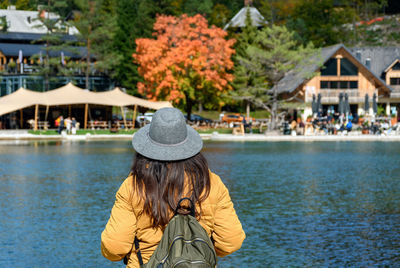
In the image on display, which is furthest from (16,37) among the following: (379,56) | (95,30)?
(379,56)

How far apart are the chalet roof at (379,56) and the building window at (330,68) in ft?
22.7

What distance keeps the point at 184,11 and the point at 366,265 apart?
85.0 meters

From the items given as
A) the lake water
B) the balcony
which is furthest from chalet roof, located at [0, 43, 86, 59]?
the lake water

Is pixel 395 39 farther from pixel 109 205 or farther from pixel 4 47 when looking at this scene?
pixel 109 205

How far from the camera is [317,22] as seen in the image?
9262 centimetres

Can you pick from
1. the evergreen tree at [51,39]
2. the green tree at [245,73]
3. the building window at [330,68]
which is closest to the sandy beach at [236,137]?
the green tree at [245,73]

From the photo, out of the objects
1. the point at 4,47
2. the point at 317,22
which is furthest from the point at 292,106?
the point at 4,47

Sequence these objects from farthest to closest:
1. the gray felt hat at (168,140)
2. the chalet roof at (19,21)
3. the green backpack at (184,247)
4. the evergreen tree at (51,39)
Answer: the chalet roof at (19,21), the evergreen tree at (51,39), the gray felt hat at (168,140), the green backpack at (184,247)

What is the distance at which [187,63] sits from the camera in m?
64.8

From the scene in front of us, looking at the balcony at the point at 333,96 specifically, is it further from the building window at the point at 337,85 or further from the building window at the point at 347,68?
the building window at the point at 347,68

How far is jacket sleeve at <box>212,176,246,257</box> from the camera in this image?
4.50 m

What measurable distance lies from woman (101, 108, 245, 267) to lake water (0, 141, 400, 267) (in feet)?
22.7

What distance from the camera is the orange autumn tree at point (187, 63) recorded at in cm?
6450

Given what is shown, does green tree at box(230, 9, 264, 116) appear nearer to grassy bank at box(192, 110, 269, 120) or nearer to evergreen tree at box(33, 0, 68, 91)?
grassy bank at box(192, 110, 269, 120)
